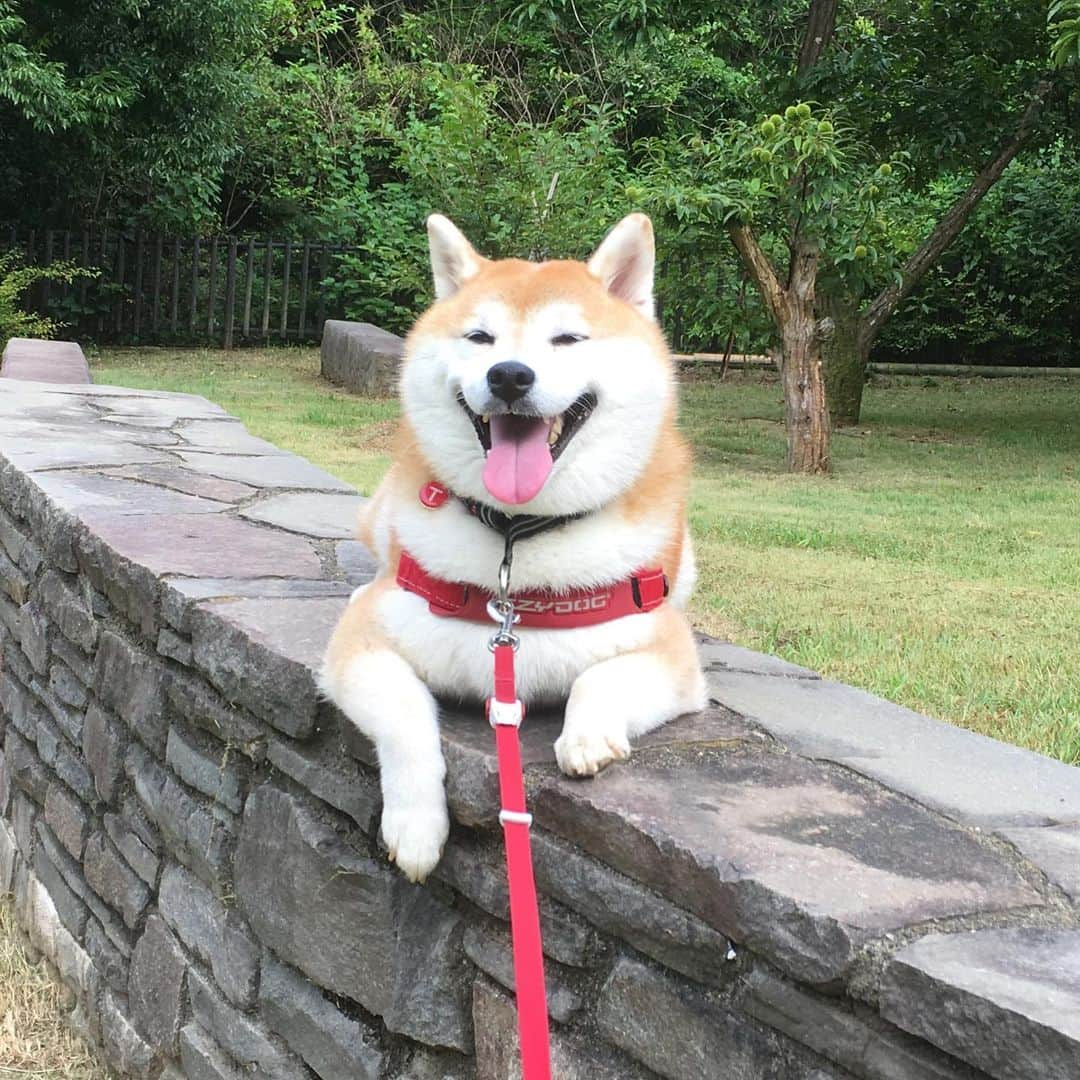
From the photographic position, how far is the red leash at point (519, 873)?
158 centimetres

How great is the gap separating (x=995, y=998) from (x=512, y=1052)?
851mm

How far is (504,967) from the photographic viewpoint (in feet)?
6.15

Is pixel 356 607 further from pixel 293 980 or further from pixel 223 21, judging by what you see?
pixel 223 21

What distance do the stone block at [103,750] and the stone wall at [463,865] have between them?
0.01 m

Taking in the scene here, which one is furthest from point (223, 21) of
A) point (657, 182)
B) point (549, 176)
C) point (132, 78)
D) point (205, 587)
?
point (205, 587)

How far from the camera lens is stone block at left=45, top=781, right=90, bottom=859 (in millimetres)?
3492

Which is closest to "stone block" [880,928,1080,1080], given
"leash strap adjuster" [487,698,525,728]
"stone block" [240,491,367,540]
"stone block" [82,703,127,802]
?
"leash strap adjuster" [487,698,525,728]

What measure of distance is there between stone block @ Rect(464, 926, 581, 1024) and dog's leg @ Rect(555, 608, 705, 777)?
0.30m

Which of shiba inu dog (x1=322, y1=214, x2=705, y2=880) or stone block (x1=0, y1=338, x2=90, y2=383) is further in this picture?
stone block (x1=0, y1=338, x2=90, y2=383)

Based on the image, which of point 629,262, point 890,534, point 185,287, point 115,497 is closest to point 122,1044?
point 115,497

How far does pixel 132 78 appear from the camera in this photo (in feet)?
43.4

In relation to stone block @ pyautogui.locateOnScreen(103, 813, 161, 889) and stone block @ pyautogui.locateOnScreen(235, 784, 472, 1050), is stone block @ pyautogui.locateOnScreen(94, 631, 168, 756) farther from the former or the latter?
stone block @ pyautogui.locateOnScreen(235, 784, 472, 1050)

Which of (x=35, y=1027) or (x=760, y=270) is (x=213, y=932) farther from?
(x=760, y=270)

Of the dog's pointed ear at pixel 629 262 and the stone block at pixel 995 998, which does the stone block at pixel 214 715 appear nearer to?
the dog's pointed ear at pixel 629 262
